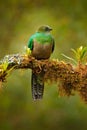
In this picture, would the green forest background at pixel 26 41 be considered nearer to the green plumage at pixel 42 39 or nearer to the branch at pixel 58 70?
the green plumage at pixel 42 39

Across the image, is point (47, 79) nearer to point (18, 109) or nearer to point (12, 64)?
point (12, 64)

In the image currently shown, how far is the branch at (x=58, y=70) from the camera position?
18.9 feet

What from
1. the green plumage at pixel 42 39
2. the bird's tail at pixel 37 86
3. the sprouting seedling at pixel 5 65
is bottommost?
the bird's tail at pixel 37 86

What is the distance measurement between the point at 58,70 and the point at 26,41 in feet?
11.3

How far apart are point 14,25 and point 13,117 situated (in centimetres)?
131

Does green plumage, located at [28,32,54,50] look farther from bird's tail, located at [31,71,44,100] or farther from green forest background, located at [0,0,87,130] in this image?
green forest background, located at [0,0,87,130]

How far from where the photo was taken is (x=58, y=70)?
5.84 m

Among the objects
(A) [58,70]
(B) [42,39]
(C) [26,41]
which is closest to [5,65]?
(A) [58,70]

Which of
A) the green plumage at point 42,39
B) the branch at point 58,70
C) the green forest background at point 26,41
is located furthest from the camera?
the green forest background at point 26,41

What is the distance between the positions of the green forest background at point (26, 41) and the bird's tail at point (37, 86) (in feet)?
9.35

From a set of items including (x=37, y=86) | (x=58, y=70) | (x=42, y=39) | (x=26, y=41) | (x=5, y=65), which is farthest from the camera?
(x=26, y=41)

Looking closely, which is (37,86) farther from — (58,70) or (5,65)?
(5,65)

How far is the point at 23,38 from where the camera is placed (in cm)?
951

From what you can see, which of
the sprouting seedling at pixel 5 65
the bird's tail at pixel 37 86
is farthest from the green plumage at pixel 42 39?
the sprouting seedling at pixel 5 65
